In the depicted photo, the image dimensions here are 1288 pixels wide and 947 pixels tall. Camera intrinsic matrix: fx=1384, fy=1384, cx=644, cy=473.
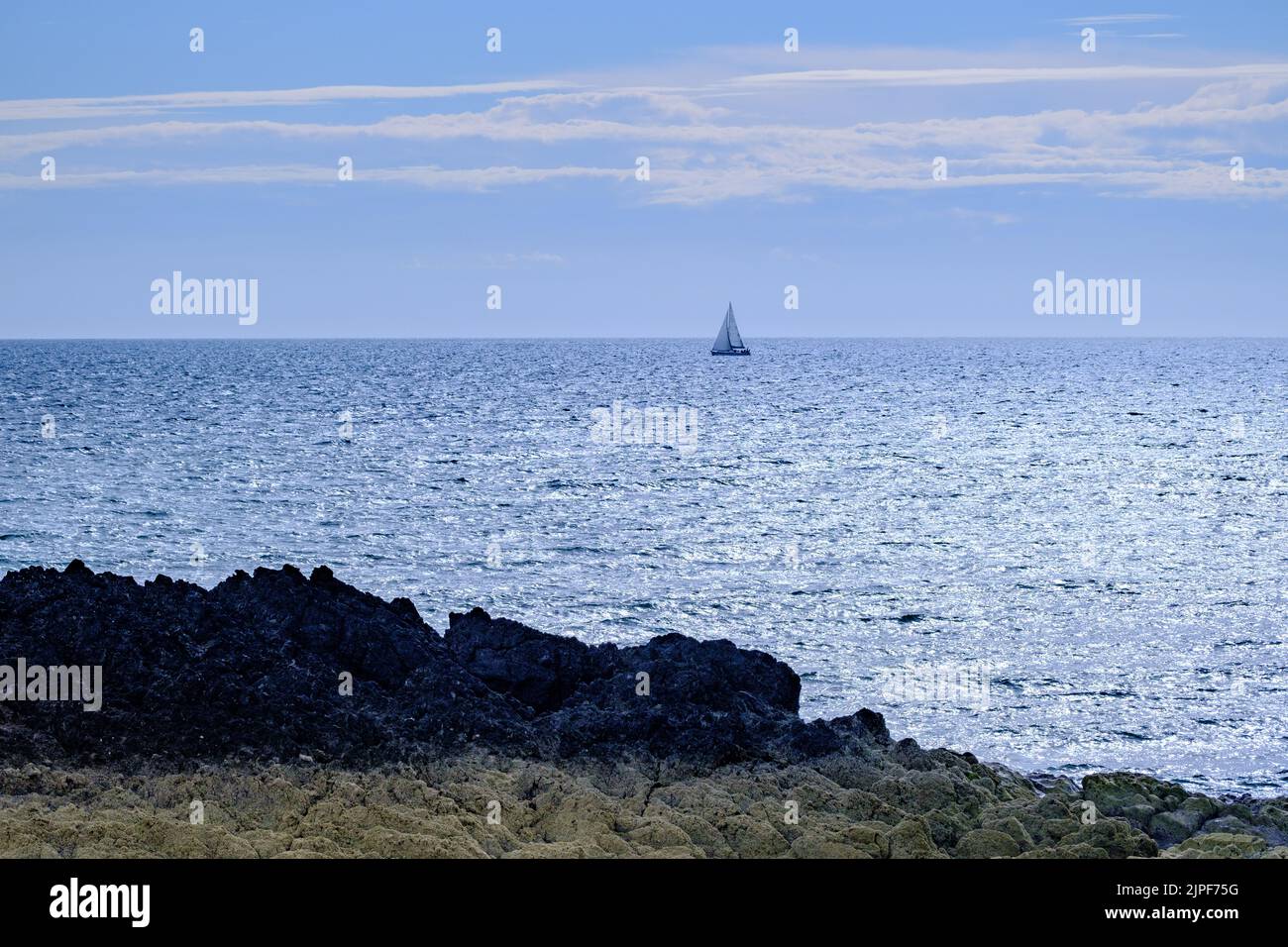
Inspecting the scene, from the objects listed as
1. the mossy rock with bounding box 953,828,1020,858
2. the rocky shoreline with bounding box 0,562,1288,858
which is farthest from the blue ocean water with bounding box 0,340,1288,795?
the mossy rock with bounding box 953,828,1020,858

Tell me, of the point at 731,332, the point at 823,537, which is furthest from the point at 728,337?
the point at 823,537

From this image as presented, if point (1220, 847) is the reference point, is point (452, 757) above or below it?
above

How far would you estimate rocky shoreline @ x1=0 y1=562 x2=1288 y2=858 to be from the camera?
1171cm

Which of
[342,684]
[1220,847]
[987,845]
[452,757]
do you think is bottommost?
[1220,847]

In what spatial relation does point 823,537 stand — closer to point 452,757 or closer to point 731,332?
point 452,757

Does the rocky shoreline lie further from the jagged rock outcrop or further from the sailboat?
the sailboat

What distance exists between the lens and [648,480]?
54.5 m

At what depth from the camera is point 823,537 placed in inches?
1565

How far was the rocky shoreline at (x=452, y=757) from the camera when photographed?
38.4 ft

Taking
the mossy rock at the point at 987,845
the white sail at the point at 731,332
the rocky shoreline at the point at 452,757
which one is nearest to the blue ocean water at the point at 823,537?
the rocky shoreline at the point at 452,757

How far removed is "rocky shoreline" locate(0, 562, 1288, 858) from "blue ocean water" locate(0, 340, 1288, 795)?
536cm

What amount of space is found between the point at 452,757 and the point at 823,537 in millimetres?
27077
